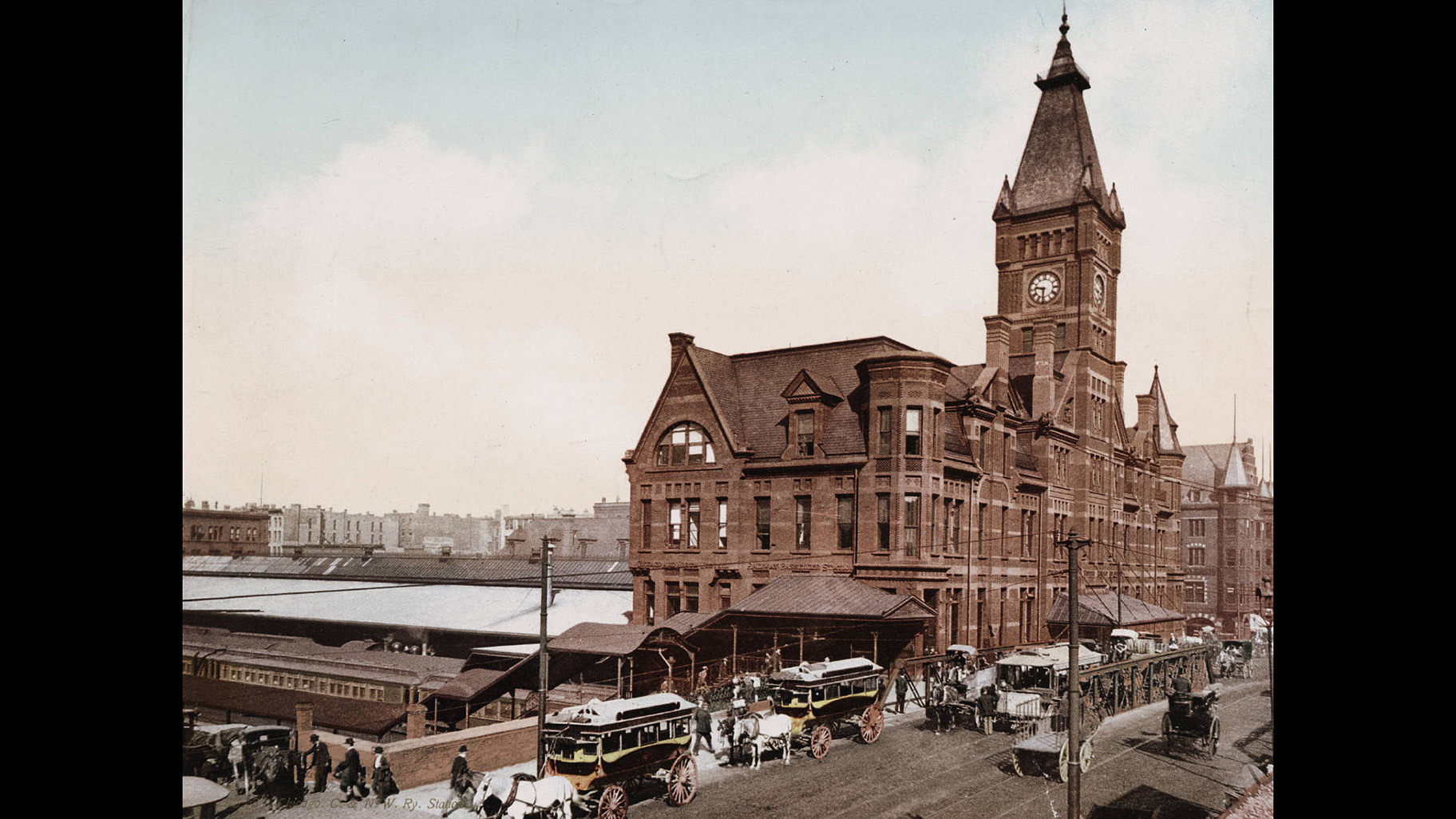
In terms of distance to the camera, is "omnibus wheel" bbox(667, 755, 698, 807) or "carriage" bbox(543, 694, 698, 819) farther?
"omnibus wheel" bbox(667, 755, 698, 807)

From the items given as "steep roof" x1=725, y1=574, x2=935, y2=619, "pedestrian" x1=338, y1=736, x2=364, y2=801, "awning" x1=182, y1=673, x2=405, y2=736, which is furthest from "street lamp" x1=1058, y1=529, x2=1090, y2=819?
"awning" x1=182, y1=673, x2=405, y2=736

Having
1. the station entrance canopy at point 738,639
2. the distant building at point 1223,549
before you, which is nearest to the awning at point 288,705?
the station entrance canopy at point 738,639

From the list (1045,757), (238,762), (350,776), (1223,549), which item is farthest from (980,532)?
(238,762)

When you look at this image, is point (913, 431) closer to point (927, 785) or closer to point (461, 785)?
point (927, 785)

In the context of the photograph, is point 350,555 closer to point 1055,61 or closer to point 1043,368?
point 1043,368

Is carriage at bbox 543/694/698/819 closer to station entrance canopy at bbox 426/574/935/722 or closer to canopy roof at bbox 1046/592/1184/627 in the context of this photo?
station entrance canopy at bbox 426/574/935/722

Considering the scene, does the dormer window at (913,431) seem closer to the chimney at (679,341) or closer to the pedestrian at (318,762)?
the chimney at (679,341)
